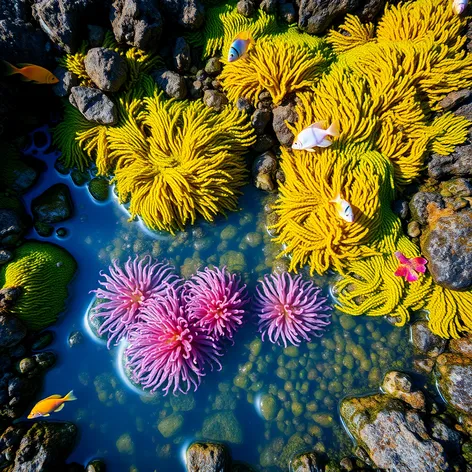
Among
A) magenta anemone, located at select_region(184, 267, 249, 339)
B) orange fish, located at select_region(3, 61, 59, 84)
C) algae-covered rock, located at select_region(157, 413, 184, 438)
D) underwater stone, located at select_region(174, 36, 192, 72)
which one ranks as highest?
orange fish, located at select_region(3, 61, 59, 84)

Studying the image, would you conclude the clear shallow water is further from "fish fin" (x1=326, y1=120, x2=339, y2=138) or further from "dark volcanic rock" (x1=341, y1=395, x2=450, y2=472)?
"fish fin" (x1=326, y1=120, x2=339, y2=138)

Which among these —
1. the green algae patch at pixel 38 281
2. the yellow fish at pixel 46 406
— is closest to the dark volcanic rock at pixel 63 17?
the green algae patch at pixel 38 281

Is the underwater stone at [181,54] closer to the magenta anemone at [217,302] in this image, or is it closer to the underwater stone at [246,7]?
the underwater stone at [246,7]

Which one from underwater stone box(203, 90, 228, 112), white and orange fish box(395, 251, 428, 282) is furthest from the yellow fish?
white and orange fish box(395, 251, 428, 282)

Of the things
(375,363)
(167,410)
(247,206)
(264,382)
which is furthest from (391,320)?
(167,410)

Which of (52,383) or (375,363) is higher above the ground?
(52,383)

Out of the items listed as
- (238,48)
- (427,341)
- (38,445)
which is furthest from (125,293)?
(427,341)

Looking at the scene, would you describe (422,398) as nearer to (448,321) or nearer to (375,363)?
(375,363)
